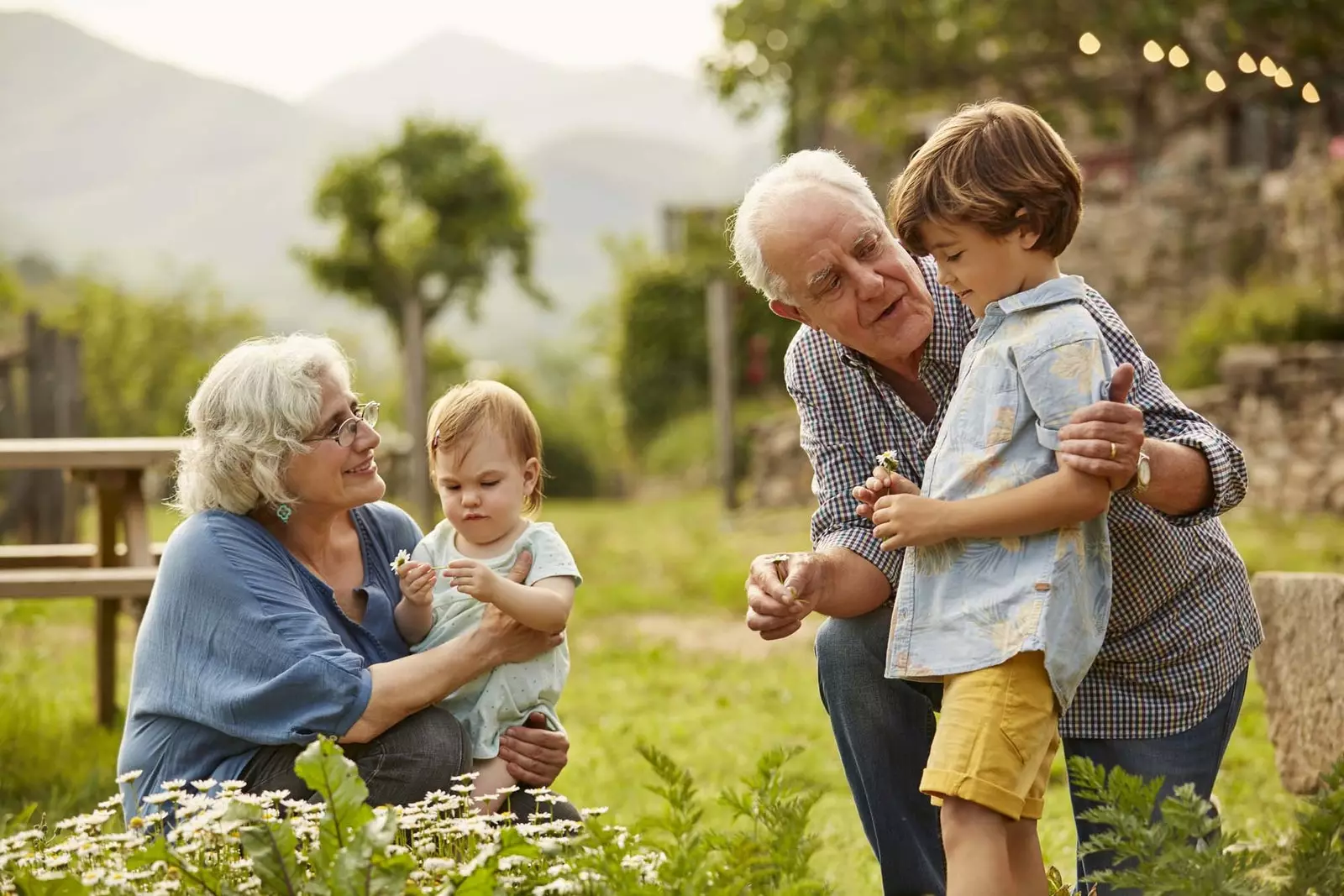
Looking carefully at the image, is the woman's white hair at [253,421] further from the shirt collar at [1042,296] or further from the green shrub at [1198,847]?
the green shrub at [1198,847]

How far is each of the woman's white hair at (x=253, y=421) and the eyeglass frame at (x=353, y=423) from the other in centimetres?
4

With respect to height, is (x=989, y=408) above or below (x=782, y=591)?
above

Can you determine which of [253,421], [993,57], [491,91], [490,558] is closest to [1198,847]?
[490,558]

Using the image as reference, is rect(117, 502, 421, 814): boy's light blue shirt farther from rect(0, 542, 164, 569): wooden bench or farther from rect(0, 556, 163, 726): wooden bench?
rect(0, 542, 164, 569): wooden bench

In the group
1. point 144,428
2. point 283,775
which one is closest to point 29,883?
point 283,775

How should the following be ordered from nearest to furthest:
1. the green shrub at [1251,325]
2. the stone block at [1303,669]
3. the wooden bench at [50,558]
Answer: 1. the stone block at [1303,669]
2. the wooden bench at [50,558]
3. the green shrub at [1251,325]

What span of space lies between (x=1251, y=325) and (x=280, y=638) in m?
10.2

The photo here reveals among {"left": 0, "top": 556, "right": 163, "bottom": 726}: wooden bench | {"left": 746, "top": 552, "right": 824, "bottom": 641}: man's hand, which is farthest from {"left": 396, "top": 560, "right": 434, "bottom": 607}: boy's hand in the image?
{"left": 0, "top": 556, "right": 163, "bottom": 726}: wooden bench

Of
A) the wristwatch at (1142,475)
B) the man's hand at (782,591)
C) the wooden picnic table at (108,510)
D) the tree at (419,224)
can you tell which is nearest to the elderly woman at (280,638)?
the man's hand at (782,591)

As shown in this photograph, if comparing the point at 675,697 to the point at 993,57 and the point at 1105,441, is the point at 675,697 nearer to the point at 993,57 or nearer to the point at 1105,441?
the point at 1105,441

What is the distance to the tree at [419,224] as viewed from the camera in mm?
13336

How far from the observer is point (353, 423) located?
2863 mm

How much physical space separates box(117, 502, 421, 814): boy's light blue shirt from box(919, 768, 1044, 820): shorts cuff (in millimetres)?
1108

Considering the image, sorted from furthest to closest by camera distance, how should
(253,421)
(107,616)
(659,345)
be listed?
(659,345), (107,616), (253,421)
